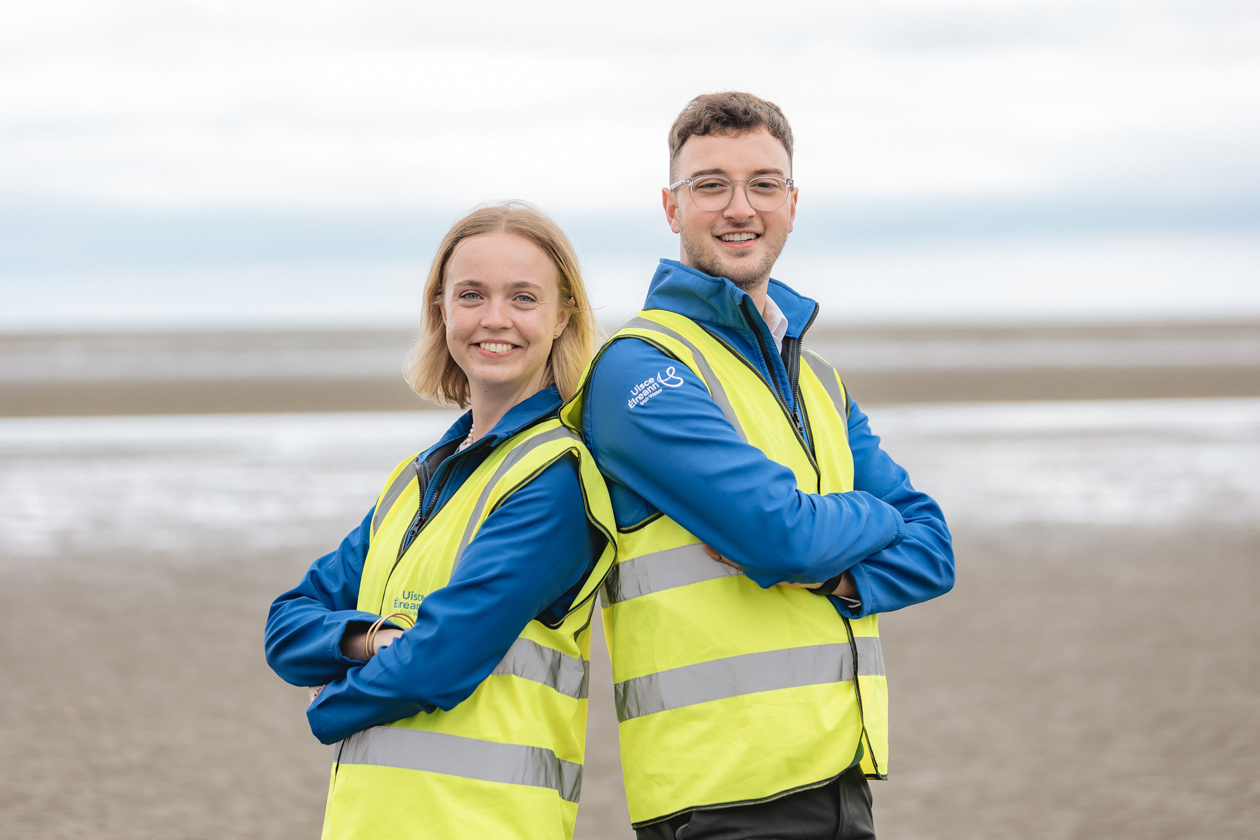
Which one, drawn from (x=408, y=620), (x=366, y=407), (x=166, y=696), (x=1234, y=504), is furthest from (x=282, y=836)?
(x=366, y=407)

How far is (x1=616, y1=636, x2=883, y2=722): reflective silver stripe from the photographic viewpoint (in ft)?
7.69

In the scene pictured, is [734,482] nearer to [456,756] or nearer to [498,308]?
[498,308]

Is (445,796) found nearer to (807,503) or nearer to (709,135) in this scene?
(807,503)

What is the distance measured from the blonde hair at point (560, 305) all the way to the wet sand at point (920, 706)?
2.43 meters

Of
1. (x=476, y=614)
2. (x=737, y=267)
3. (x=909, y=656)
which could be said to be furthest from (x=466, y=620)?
(x=909, y=656)

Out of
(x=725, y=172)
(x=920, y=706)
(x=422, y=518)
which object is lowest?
(x=920, y=706)

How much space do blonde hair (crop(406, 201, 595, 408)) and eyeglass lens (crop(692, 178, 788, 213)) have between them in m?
0.35

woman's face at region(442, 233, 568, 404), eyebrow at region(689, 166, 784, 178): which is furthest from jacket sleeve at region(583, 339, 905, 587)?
eyebrow at region(689, 166, 784, 178)

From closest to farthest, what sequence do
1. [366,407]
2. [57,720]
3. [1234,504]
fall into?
1. [57,720]
2. [1234,504]
3. [366,407]

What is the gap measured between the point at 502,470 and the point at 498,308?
1.30 feet

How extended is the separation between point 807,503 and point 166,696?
4.74 metres

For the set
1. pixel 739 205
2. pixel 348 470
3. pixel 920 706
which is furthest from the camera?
pixel 348 470

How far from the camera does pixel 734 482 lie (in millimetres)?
2285

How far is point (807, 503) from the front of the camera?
235cm
